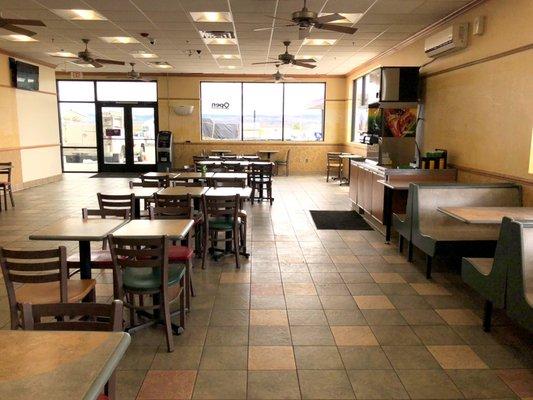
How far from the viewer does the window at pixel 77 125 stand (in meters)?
14.7

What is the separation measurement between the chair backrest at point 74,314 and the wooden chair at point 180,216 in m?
1.71

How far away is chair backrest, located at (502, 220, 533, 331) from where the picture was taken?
3076 mm

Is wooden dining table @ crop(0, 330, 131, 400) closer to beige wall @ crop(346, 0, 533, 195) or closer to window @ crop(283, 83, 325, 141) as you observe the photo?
beige wall @ crop(346, 0, 533, 195)

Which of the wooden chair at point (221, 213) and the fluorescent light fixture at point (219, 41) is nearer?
the wooden chair at point (221, 213)

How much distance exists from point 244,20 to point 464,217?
5.09m

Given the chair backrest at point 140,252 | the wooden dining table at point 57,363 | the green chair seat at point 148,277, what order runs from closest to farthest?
the wooden dining table at point 57,363 → the chair backrest at point 140,252 → the green chair seat at point 148,277

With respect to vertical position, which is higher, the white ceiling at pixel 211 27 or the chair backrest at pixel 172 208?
the white ceiling at pixel 211 27

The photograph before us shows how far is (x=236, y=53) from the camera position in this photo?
10.5m

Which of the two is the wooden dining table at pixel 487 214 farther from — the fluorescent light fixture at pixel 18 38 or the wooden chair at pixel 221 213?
the fluorescent light fixture at pixel 18 38

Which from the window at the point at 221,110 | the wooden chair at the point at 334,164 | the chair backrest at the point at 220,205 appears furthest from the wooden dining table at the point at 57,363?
the window at the point at 221,110

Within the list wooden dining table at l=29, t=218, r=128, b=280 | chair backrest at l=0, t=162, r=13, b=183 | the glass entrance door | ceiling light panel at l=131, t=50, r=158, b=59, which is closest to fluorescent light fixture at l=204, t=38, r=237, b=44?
ceiling light panel at l=131, t=50, r=158, b=59

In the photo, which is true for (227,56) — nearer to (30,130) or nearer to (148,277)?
(30,130)

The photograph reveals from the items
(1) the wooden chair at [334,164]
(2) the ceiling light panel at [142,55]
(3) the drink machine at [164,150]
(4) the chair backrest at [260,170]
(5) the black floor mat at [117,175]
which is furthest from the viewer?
(3) the drink machine at [164,150]

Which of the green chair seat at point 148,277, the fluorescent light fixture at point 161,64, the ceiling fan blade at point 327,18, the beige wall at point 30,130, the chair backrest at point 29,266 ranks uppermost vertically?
the fluorescent light fixture at point 161,64
